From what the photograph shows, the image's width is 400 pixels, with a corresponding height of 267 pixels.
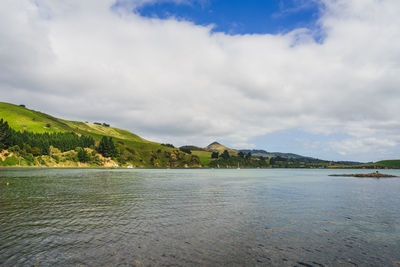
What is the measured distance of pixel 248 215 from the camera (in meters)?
33.5

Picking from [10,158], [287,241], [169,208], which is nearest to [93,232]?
[169,208]

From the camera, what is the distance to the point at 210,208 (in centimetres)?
3869

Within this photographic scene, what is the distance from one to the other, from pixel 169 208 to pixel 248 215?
41.3 ft

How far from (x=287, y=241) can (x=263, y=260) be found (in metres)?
6.01

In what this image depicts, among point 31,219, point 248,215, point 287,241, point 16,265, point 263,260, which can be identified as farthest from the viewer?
point 248,215

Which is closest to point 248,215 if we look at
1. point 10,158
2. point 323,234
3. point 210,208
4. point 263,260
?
point 210,208

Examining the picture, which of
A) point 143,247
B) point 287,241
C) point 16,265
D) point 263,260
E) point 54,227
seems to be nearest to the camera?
point 16,265

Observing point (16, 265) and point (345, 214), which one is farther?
point (345, 214)

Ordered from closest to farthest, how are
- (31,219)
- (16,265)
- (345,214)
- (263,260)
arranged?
(16,265) < (263,260) < (31,219) < (345,214)

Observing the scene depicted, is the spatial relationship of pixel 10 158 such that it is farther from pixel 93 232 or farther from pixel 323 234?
pixel 323 234

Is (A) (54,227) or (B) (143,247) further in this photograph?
(A) (54,227)

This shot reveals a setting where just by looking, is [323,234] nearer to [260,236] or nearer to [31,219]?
[260,236]

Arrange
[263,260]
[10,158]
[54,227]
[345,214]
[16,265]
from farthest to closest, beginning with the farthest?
[10,158]
[345,214]
[54,227]
[263,260]
[16,265]

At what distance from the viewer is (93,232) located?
23766mm
